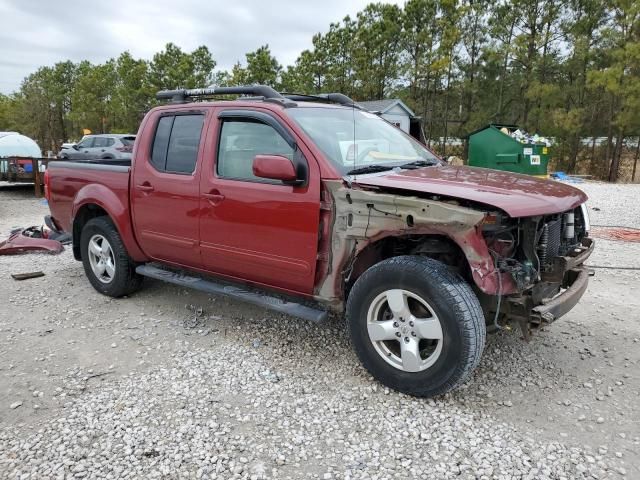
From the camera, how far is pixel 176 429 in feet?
9.37

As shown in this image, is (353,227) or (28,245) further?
(28,245)

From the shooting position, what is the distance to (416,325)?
3045 millimetres

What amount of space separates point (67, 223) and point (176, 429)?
134 inches

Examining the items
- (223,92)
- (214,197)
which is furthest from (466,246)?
(223,92)

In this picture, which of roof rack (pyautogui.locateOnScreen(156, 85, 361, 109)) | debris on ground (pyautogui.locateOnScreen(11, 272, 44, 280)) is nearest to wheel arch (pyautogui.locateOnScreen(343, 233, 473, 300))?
roof rack (pyautogui.locateOnScreen(156, 85, 361, 109))

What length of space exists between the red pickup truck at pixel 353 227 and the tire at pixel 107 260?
0.18 m

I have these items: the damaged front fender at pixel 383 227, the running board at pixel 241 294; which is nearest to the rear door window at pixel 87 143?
the running board at pixel 241 294

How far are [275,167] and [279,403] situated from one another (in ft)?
4.89

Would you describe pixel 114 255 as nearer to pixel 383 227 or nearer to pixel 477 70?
pixel 383 227

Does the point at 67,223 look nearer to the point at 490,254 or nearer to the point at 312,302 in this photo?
the point at 312,302

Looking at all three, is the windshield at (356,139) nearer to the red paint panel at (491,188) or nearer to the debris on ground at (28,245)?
the red paint panel at (491,188)

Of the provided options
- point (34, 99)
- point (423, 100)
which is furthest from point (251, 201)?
point (34, 99)

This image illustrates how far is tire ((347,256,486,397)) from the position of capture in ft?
9.48

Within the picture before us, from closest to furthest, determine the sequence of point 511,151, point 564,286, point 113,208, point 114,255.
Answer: point 564,286 < point 113,208 < point 114,255 < point 511,151
